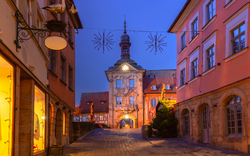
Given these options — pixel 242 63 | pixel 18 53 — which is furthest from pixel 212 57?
pixel 18 53

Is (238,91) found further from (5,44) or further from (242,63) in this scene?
(5,44)

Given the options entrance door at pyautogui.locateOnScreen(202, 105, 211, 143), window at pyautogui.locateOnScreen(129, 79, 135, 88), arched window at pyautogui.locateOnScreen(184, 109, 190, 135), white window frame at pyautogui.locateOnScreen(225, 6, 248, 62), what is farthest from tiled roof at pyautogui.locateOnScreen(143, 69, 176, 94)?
white window frame at pyautogui.locateOnScreen(225, 6, 248, 62)

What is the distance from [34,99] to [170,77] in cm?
4551

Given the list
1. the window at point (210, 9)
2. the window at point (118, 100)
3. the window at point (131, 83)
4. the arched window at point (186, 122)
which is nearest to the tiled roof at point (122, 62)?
the window at point (131, 83)

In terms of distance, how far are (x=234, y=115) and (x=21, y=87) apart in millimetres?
8969

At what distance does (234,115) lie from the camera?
1286 centimetres

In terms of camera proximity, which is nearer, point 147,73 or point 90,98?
point 147,73

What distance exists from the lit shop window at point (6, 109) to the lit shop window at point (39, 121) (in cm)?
272

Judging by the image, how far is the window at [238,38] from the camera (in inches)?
481

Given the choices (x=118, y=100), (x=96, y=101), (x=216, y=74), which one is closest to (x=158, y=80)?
(x=118, y=100)

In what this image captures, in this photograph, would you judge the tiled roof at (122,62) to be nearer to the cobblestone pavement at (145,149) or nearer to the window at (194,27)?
the window at (194,27)

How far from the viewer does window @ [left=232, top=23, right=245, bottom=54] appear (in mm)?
12211

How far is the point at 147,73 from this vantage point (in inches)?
2143

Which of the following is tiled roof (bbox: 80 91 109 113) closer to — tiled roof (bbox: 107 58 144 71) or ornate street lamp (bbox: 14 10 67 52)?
tiled roof (bbox: 107 58 144 71)
